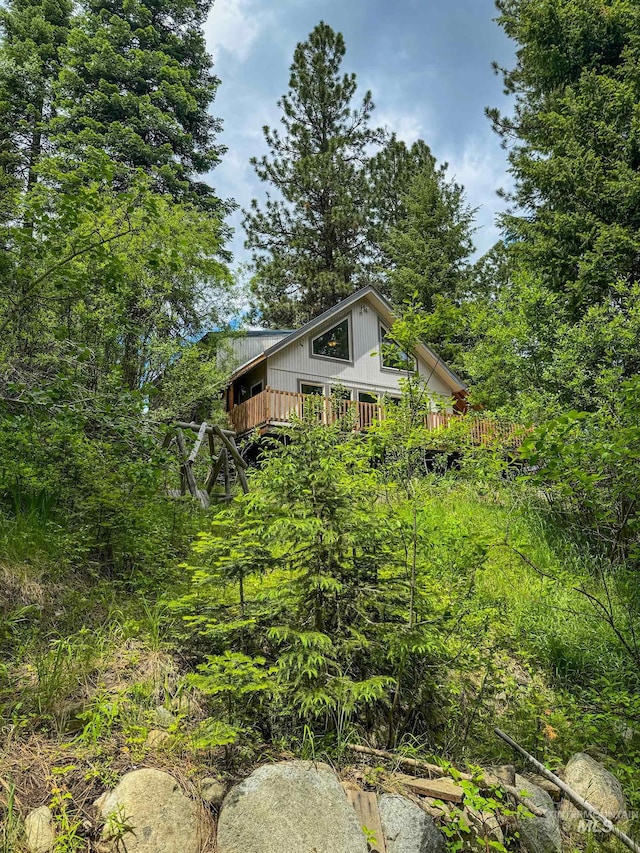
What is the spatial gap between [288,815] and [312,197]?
81.2ft

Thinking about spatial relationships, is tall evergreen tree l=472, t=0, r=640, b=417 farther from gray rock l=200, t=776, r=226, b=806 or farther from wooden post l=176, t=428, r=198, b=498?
gray rock l=200, t=776, r=226, b=806

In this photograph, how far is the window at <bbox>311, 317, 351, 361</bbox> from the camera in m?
17.5

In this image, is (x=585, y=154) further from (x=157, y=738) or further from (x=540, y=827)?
(x=157, y=738)

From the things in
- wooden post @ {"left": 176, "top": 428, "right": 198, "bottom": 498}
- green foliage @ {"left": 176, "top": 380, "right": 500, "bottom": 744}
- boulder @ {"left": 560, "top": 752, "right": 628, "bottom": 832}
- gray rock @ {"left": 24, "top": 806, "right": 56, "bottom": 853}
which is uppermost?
wooden post @ {"left": 176, "top": 428, "right": 198, "bottom": 498}

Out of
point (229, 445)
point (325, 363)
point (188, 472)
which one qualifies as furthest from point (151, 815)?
point (325, 363)

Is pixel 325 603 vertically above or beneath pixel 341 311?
beneath

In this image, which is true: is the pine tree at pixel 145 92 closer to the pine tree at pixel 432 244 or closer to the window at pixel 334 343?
the window at pixel 334 343

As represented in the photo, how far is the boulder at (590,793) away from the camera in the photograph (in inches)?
111

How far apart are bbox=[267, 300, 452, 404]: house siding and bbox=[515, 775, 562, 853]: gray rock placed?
14.1 meters

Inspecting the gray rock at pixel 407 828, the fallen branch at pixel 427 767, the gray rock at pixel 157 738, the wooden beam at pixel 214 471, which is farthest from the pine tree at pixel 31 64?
the gray rock at pixel 407 828

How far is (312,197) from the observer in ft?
78.0

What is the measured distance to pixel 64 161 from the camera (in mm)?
15273

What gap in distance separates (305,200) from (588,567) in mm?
21403

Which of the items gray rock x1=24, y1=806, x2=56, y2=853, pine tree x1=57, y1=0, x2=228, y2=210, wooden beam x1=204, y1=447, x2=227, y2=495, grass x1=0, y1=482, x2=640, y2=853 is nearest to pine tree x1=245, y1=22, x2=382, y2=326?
pine tree x1=57, y1=0, x2=228, y2=210
